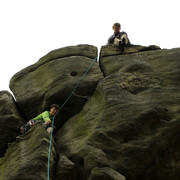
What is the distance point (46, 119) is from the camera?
1164cm

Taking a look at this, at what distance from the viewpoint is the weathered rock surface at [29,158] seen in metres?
9.27

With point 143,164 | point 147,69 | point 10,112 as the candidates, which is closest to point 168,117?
point 143,164

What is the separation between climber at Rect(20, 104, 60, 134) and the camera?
37.8ft

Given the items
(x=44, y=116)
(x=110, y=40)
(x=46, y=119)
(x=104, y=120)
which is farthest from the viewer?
(x=110, y=40)

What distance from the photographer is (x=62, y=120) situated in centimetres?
1247

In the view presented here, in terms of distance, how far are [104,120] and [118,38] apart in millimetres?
5986

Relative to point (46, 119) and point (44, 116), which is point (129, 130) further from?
point (44, 116)

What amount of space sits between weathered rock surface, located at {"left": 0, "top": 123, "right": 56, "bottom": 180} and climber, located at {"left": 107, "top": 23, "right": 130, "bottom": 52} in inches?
227

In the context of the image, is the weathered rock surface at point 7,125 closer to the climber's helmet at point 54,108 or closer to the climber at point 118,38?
the climber's helmet at point 54,108

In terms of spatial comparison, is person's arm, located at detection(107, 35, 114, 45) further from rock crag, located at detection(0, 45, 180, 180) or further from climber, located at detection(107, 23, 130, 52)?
rock crag, located at detection(0, 45, 180, 180)

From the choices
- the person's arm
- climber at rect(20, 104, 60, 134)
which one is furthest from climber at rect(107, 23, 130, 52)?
climber at rect(20, 104, 60, 134)

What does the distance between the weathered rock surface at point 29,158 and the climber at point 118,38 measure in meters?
5.78

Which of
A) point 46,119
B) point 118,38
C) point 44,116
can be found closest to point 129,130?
point 46,119

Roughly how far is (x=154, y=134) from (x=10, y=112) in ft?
18.1
